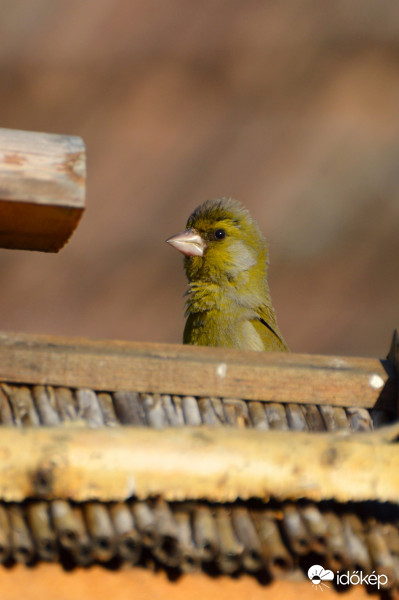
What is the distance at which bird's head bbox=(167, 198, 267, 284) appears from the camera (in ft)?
7.68

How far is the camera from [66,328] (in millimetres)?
2312

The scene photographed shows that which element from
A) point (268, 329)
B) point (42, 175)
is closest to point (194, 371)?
point (42, 175)

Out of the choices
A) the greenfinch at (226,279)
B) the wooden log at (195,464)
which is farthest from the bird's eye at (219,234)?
the wooden log at (195,464)

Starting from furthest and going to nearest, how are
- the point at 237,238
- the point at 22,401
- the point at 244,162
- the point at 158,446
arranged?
1. the point at 237,238
2. the point at 244,162
3. the point at 22,401
4. the point at 158,446

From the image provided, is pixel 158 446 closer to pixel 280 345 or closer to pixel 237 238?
pixel 280 345

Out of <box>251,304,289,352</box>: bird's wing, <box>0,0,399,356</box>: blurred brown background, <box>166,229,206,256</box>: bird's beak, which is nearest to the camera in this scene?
<box>0,0,399,356</box>: blurred brown background

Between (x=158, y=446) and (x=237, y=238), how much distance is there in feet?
5.20

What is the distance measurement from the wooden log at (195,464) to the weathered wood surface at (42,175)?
8.2 inches

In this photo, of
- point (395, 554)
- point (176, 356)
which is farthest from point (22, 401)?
point (395, 554)

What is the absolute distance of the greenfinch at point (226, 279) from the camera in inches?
85.8

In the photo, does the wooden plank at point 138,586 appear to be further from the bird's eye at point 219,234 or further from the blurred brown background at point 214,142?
the bird's eye at point 219,234

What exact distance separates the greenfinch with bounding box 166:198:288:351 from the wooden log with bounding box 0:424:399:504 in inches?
48.6

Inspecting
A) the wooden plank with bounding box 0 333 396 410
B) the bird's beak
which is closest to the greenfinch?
the bird's beak

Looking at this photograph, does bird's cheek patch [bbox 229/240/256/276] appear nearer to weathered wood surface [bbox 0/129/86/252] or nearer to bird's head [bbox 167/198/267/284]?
bird's head [bbox 167/198/267/284]
